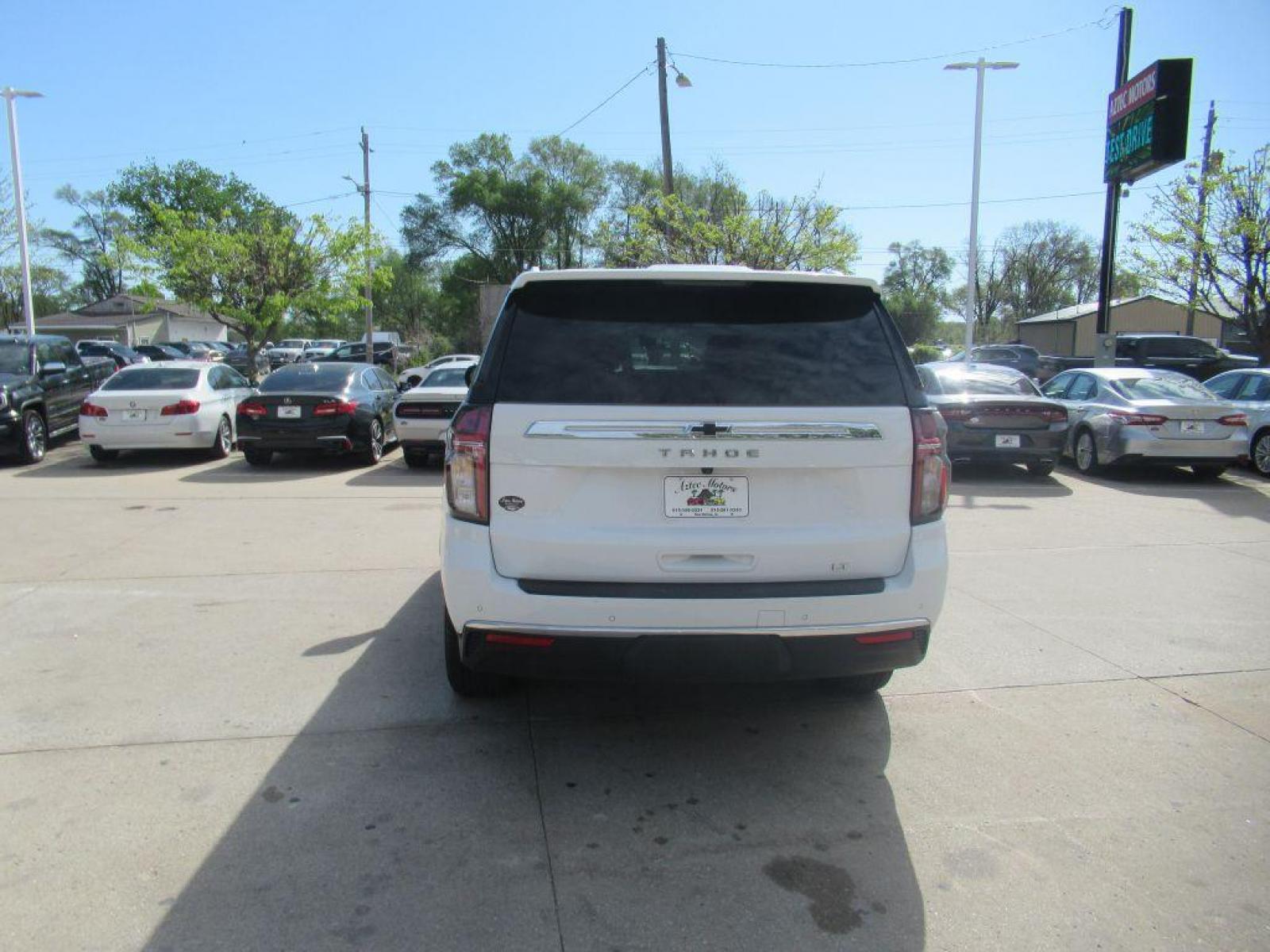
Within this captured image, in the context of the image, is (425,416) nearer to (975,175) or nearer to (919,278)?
(975,175)

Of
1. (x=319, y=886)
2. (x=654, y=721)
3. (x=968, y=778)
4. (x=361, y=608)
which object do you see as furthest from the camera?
(x=361, y=608)

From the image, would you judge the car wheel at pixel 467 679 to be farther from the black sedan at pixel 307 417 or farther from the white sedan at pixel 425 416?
the black sedan at pixel 307 417

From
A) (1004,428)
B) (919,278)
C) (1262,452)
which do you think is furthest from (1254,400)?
(919,278)

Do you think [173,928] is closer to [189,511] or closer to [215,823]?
[215,823]

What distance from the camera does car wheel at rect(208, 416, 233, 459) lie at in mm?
12781

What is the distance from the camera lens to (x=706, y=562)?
10.6 ft

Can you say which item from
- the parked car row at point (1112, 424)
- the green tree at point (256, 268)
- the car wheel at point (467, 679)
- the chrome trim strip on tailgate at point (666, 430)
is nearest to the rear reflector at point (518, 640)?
the chrome trim strip on tailgate at point (666, 430)

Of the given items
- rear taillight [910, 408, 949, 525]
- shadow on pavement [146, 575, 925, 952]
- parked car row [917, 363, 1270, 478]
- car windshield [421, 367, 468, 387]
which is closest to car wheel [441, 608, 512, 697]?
shadow on pavement [146, 575, 925, 952]

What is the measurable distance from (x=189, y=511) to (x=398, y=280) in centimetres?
6233

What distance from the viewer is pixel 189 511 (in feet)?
29.5

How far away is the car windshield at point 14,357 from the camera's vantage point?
13.0m

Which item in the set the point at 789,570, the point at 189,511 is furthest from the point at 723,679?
the point at 189,511

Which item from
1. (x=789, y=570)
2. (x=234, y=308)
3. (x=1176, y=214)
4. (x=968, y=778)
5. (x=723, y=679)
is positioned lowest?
(x=968, y=778)

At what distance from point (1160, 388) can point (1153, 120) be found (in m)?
6.51
